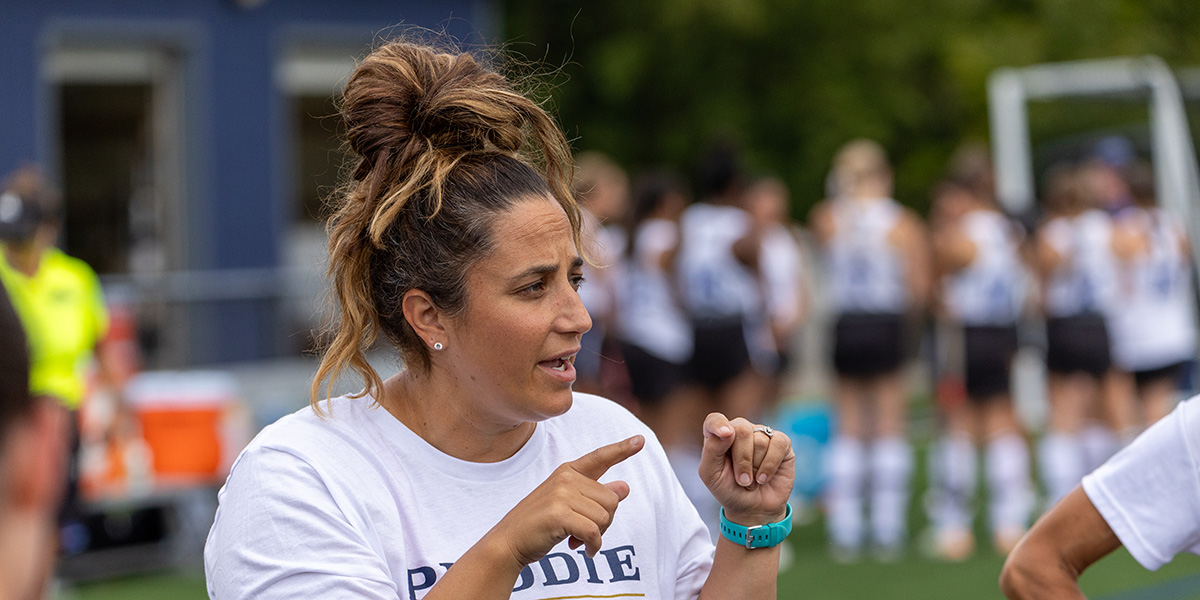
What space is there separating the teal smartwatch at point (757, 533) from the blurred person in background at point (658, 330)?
5.61 metres

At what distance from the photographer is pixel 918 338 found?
18516 mm

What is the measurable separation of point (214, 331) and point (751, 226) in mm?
4793

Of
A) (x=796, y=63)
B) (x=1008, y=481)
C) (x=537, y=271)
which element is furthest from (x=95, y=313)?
(x=796, y=63)

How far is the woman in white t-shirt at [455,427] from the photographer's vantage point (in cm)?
213

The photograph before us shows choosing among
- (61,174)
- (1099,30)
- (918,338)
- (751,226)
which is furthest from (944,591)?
(1099,30)

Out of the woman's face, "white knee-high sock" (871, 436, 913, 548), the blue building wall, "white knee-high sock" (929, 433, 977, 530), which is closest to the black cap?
the blue building wall

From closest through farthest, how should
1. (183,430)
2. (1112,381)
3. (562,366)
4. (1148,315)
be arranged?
(562,366) → (183,430) → (1112,381) → (1148,315)

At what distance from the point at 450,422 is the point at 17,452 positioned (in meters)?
0.97

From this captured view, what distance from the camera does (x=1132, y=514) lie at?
2654mm

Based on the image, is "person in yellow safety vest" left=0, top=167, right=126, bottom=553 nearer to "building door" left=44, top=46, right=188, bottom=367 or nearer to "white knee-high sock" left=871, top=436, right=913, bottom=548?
"white knee-high sock" left=871, top=436, right=913, bottom=548

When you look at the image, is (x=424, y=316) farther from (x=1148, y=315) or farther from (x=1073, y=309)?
(x=1148, y=315)

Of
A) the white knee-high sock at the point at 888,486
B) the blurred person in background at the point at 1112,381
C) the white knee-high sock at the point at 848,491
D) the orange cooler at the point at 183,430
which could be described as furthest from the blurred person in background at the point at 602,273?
the blurred person in background at the point at 1112,381

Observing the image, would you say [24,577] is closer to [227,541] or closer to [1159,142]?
[227,541]

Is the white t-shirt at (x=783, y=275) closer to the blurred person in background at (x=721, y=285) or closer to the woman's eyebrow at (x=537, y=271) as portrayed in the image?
the blurred person in background at (x=721, y=285)
